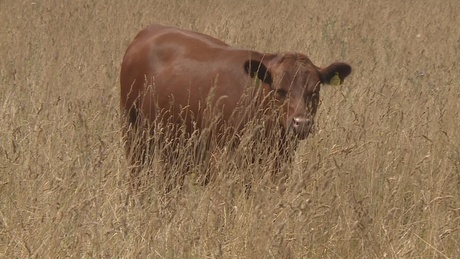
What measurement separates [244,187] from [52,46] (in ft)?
15.0

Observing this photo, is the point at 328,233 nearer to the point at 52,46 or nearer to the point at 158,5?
the point at 52,46

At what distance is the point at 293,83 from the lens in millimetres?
4918

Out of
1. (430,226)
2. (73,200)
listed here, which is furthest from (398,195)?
(73,200)

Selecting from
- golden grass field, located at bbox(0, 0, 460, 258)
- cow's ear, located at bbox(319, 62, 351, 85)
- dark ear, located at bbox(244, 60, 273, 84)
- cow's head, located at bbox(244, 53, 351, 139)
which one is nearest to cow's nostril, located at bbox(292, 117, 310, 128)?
cow's head, located at bbox(244, 53, 351, 139)

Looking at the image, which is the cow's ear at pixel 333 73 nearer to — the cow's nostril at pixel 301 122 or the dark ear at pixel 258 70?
the dark ear at pixel 258 70

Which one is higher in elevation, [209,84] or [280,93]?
[280,93]

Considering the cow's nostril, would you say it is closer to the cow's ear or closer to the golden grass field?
the golden grass field

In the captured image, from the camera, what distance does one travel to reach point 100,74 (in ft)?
24.1

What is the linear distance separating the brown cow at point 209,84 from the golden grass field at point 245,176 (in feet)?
0.67

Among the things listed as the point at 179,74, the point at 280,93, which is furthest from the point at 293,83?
the point at 179,74

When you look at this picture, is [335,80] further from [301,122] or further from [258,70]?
[301,122]

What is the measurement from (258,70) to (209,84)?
465 mm

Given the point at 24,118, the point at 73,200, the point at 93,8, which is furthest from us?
the point at 93,8

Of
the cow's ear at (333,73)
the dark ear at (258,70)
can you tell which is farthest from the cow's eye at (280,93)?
the cow's ear at (333,73)
